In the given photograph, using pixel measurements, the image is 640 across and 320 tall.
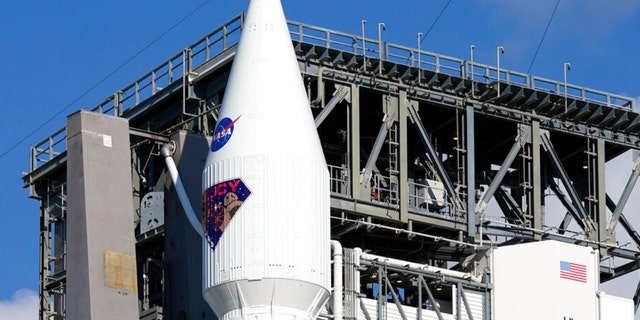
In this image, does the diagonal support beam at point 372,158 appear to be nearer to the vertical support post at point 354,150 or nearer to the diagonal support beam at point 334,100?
the vertical support post at point 354,150

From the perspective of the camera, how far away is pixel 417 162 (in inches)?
3971

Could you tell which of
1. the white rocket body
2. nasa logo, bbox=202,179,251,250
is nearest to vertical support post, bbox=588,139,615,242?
the white rocket body

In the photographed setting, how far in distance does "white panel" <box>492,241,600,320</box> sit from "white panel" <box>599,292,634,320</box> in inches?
16.3

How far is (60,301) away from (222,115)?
78.0 ft

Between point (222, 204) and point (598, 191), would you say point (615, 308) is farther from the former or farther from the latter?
point (222, 204)

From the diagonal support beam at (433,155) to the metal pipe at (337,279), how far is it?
7980 mm

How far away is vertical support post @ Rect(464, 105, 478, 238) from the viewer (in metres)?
98.9

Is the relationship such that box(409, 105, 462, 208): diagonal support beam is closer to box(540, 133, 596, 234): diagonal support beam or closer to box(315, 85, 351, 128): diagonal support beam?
box(315, 85, 351, 128): diagonal support beam

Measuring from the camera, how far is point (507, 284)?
324ft

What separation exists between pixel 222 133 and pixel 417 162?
20.2m

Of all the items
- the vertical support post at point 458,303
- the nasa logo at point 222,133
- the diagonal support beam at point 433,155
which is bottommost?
the vertical support post at point 458,303

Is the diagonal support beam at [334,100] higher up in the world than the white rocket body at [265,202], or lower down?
higher up

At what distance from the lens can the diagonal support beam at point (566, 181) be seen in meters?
101

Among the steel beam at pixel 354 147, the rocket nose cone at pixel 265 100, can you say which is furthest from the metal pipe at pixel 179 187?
the steel beam at pixel 354 147
